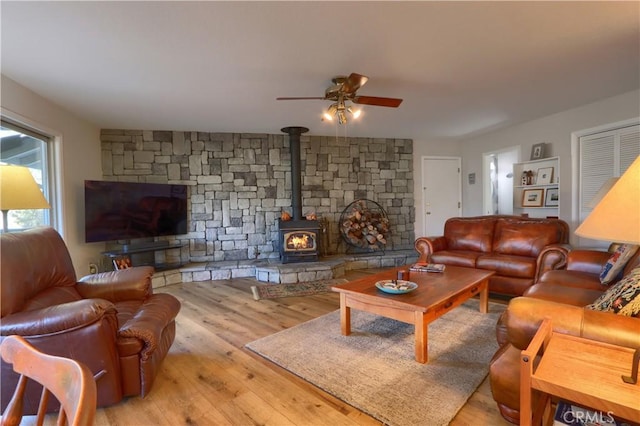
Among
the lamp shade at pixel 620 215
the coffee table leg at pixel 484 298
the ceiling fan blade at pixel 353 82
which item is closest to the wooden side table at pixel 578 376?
the lamp shade at pixel 620 215

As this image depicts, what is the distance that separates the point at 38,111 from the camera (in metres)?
3.19

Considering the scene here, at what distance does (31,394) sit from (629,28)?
442 cm

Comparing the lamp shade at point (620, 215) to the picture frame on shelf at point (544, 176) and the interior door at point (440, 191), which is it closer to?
the picture frame on shelf at point (544, 176)

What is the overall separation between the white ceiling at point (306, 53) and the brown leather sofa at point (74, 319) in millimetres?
1449

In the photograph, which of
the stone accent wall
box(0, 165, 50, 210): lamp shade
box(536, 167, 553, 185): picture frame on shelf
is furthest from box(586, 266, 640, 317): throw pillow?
the stone accent wall

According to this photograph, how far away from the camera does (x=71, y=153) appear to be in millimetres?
3842

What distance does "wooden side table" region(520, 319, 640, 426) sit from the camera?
36.4 inches

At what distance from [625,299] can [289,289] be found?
3.26 metres

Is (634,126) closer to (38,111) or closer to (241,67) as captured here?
(241,67)

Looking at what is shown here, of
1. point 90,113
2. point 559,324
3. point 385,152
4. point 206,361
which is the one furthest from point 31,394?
point 385,152

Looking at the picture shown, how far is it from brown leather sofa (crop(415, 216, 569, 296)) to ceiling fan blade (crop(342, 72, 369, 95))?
225 centimetres

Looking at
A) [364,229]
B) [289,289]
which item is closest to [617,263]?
[289,289]

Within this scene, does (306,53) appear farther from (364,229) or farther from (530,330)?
(364,229)

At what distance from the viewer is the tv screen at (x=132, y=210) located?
13.0ft
